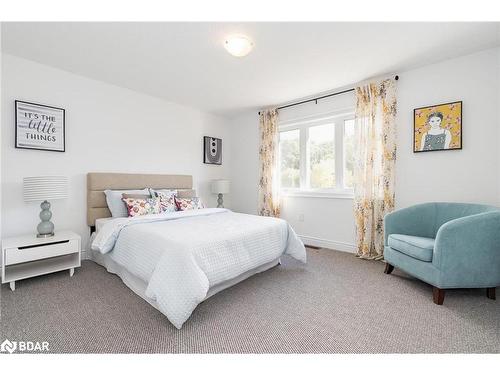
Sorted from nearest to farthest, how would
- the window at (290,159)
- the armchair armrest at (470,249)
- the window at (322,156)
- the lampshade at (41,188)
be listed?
the armchair armrest at (470,249), the lampshade at (41,188), the window at (322,156), the window at (290,159)

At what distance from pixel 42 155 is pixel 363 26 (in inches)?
148

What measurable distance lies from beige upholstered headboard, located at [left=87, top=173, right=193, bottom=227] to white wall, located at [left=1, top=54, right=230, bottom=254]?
0.13m

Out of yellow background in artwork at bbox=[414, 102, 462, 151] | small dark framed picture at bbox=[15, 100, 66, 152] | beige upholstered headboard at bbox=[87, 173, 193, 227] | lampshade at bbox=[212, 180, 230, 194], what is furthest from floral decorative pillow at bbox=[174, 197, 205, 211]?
yellow background in artwork at bbox=[414, 102, 462, 151]

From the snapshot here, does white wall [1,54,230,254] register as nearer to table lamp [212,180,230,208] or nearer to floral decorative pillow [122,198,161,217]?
table lamp [212,180,230,208]

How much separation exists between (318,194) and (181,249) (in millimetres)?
2716

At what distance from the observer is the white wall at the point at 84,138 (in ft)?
8.80

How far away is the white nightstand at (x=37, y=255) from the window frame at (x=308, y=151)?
323cm

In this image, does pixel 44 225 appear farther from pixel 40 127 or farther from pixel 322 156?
pixel 322 156

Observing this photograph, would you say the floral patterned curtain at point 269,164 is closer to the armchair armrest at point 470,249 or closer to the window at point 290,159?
the window at point 290,159

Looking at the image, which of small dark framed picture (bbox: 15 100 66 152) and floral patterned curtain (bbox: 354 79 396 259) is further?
floral patterned curtain (bbox: 354 79 396 259)

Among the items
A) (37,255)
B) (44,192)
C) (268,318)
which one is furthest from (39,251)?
(268,318)

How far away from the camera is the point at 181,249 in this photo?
185 centimetres

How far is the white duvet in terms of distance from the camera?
1730 millimetres

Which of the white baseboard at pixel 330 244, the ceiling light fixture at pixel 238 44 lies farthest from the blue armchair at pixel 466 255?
the ceiling light fixture at pixel 238 44
